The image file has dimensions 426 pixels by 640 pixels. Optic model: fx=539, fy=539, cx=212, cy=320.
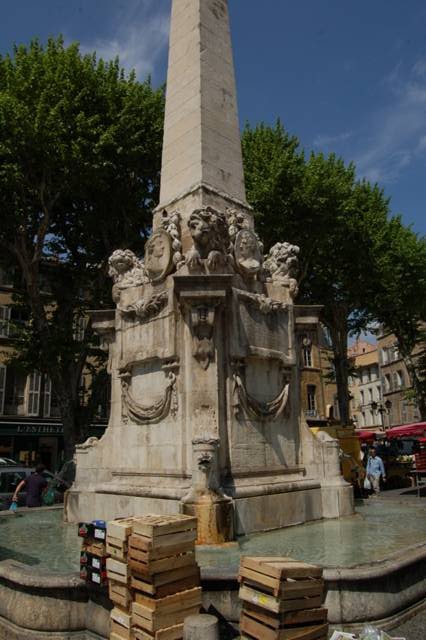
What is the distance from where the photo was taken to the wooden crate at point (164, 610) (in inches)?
173

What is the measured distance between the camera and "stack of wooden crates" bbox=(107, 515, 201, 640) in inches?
174

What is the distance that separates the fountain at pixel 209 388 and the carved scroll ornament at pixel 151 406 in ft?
0.08

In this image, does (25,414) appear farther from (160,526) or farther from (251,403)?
(160,526)

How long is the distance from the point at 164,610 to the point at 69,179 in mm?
16524

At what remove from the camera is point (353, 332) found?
29.6 meters

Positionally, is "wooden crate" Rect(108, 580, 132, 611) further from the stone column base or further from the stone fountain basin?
the stone column base

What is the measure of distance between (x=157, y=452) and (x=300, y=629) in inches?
186

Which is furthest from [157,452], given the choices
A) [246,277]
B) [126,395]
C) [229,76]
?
[229,76]

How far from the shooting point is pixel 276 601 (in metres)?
4.12

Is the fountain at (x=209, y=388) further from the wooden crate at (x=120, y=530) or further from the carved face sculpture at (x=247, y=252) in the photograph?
the wooden crate at (x=120, y=530)

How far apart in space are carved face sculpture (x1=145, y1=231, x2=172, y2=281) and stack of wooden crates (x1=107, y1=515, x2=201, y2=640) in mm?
5123

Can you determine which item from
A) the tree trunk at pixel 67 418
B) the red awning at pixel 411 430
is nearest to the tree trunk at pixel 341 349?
the red awning at pixel 411 430

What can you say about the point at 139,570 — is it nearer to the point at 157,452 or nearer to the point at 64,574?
the point at 64,574

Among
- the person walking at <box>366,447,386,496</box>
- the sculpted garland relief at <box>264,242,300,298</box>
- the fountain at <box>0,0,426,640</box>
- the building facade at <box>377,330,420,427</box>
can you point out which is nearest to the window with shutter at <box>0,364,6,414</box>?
the fountain at <box>0,0,426,640</box>
